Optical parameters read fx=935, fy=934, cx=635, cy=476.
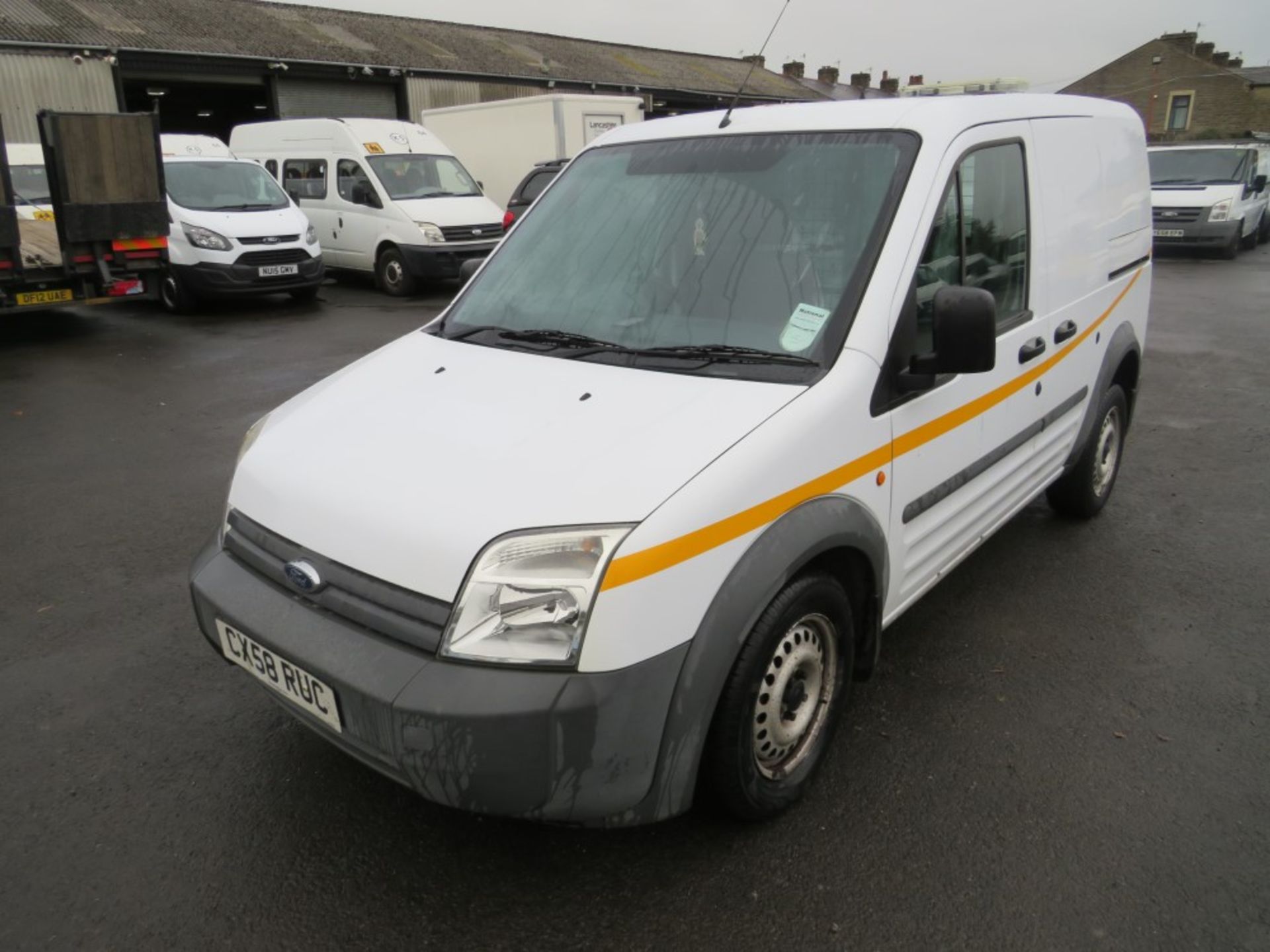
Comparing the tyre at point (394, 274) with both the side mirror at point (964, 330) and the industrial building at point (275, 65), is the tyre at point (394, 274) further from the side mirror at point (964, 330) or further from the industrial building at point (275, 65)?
the side mirror at point (964, 330)

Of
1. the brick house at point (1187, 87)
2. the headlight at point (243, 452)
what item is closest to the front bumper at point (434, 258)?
the headlight at point (243, 452)

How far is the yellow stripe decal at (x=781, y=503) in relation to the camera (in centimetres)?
206

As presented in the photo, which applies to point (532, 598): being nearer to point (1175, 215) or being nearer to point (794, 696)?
point (794, 696)

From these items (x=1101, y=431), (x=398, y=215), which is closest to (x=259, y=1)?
(x=398, y=215)

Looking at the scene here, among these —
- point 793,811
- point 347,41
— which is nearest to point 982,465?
point 793,811

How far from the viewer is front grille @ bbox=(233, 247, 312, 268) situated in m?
11.7

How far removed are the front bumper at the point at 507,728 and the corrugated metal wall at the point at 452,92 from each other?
2580 centimetres

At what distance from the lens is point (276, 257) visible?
39.4 feet

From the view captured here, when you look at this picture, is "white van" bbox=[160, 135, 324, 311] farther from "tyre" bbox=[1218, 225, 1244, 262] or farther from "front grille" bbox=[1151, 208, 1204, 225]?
"tyre" bbox=[1218, 225, 1244, 262]

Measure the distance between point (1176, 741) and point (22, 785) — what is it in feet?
11.9

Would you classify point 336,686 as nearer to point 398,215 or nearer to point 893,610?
point 893,610

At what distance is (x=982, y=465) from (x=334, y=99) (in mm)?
26313

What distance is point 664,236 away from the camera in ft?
10.3

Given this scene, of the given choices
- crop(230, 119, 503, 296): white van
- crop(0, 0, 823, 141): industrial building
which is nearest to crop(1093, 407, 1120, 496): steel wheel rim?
crop(230, 119, 503, 296): white van
